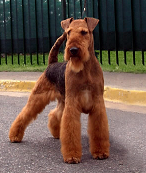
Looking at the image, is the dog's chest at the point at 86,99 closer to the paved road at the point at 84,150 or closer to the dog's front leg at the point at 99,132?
the dog's front leg at the point at 99,132

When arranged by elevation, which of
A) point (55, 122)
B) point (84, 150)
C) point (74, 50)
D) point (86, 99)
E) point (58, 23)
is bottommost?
point (84, 150)

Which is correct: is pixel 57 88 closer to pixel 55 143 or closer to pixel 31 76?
pixel 55 143

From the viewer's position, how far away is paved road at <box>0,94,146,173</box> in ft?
12.8

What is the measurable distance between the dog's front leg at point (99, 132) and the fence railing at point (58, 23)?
16.1 feet

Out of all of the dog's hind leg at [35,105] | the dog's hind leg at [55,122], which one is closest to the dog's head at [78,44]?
the dog's hind leg at [35,105]

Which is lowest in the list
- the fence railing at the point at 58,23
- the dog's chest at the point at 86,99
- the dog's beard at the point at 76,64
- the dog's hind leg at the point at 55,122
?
the dog's hind leg at the point at 55,122

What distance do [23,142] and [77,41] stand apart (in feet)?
5.26

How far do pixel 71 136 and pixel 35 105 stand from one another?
0.91 metres

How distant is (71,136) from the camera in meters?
4.06

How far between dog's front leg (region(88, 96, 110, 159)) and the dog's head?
0.43 metres

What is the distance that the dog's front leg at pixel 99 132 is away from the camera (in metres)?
4.16

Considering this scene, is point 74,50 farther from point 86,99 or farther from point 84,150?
point 84,150

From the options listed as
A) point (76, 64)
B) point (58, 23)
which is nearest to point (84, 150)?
point (76, 64)

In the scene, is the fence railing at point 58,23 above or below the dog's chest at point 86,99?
above
